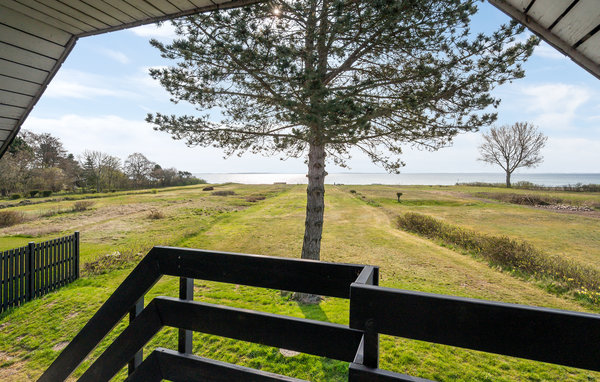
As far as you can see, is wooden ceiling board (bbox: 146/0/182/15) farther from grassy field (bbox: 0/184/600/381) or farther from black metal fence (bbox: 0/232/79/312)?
black metal fence (bbox: 0/232/79/312)

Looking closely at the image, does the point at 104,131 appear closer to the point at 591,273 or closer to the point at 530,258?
the point at 530,258

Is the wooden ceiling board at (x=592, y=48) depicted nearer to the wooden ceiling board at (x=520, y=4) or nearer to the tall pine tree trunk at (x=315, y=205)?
the wooden ceiling board at (x=520, y=4)

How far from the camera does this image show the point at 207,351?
4055 millimetres

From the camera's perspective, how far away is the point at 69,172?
1040 inches

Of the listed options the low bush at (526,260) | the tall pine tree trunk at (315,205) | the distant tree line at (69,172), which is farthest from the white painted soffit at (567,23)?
the distant tree line at (69,172)

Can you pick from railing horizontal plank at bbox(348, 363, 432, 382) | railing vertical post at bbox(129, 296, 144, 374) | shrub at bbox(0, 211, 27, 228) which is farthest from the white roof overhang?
shrub at bbox(0, 211, 27, 228)

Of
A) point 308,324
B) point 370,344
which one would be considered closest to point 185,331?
point 308,324

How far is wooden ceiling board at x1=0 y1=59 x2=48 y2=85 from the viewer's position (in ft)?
7.29

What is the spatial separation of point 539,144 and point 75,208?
36.2 m

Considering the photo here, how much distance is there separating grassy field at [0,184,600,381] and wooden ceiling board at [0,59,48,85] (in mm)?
3759

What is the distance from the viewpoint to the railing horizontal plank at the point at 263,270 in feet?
3.77

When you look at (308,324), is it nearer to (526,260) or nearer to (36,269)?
(36,269)

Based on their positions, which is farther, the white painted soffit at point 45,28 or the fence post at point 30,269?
the fence post at point 30,269

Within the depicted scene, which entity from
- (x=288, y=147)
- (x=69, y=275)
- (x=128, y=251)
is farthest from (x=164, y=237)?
(x=288, y=147)
